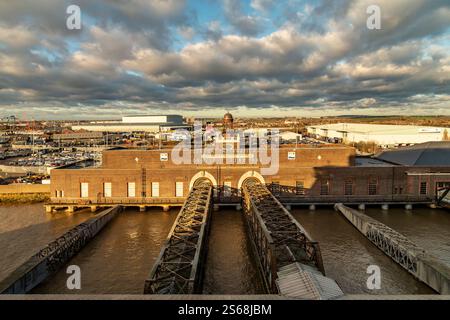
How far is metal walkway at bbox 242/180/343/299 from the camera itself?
1352 centimetres

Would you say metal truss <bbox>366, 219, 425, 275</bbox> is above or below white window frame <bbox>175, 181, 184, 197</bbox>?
below

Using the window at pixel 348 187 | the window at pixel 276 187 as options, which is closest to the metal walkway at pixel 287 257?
the window at pixel 276 187

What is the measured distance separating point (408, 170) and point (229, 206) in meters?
21.9

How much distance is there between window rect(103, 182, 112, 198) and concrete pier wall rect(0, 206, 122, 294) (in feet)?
27.5

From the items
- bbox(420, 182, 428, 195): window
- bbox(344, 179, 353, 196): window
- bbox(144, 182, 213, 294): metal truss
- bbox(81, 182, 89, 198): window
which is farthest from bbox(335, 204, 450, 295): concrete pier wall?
bbox(81, 182, 89, 198): window

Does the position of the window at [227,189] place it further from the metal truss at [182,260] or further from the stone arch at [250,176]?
the metal truss at [182,260]

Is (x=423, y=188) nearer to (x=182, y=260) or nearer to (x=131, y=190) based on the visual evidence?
(x=182, y=260)

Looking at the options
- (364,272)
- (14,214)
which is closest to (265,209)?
(364,272)

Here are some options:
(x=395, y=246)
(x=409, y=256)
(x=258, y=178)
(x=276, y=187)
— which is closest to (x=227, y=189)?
(x=258, y=178)

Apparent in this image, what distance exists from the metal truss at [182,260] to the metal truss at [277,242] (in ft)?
12.7

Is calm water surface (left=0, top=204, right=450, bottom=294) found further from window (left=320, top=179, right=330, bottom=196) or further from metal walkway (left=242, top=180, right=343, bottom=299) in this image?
metal walkway (left=242, top=180, right=343, bottom=299)

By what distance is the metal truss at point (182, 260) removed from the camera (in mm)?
14953
